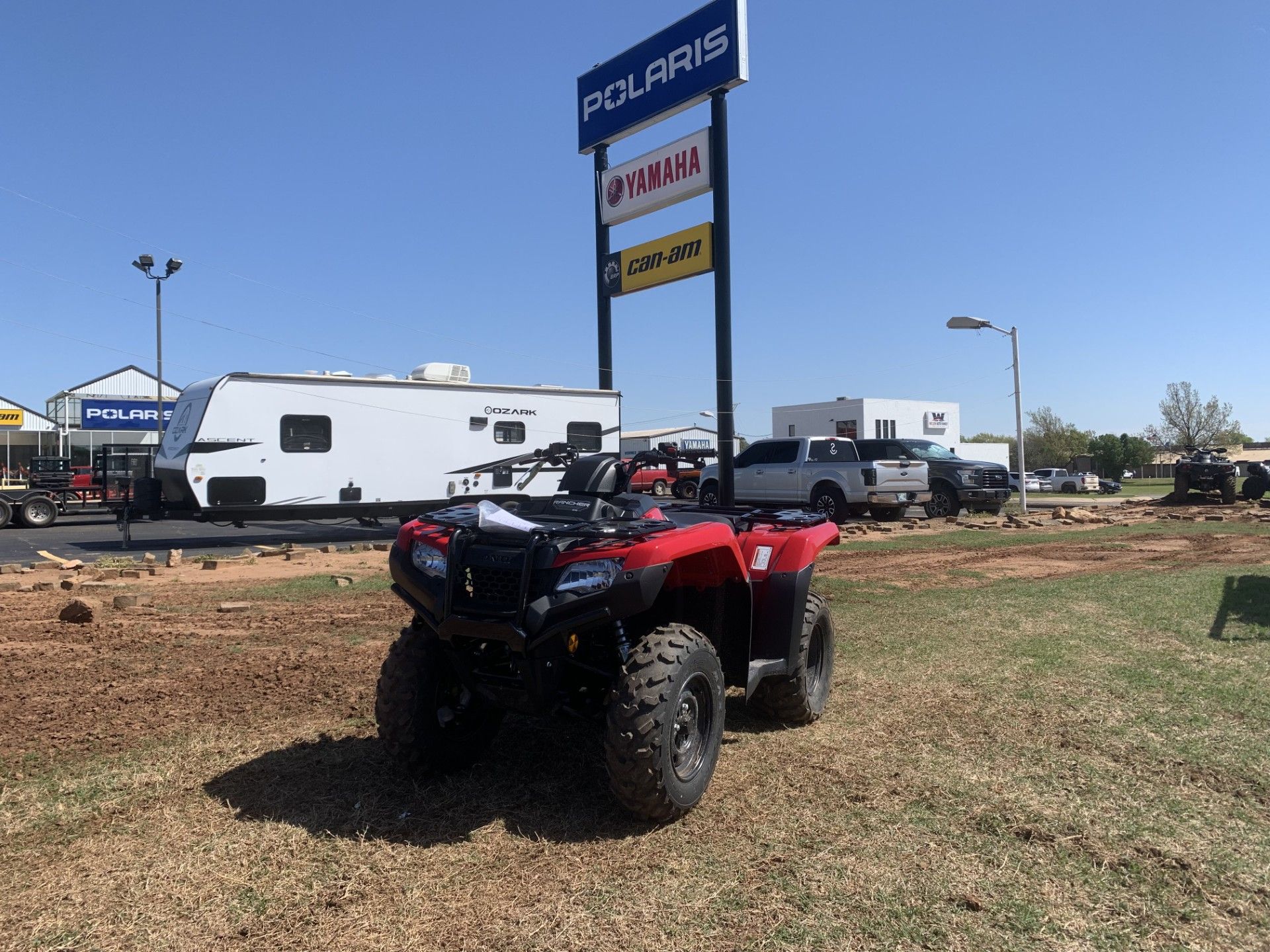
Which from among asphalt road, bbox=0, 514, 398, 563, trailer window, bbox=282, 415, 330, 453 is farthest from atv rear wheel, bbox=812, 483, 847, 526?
trailer window, bbox=282, 415, 330, 453

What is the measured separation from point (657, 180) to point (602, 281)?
258 centimetres

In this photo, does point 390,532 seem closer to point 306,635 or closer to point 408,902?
point 306,635

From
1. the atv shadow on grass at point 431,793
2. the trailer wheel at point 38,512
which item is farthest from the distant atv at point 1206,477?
the trailer wheel at point 38,512

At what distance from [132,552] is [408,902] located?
15.1m

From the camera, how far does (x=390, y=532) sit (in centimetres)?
1997

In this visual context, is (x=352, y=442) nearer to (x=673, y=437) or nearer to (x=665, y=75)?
(x=665, y=75)

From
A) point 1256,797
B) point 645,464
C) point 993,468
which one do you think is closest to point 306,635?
point 645,464

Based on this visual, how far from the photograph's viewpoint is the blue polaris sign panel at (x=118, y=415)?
45.5m

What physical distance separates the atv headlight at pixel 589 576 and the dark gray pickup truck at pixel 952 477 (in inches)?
698

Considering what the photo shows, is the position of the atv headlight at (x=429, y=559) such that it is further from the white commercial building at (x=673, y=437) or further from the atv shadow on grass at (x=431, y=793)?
the white commercial building at (x=673, y=437)

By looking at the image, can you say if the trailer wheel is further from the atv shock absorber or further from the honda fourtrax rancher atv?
the atv shock absorber

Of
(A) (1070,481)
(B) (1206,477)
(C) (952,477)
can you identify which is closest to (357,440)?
(C) (952,477)

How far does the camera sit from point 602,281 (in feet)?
67.3

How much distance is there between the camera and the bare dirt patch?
11.2 meters
